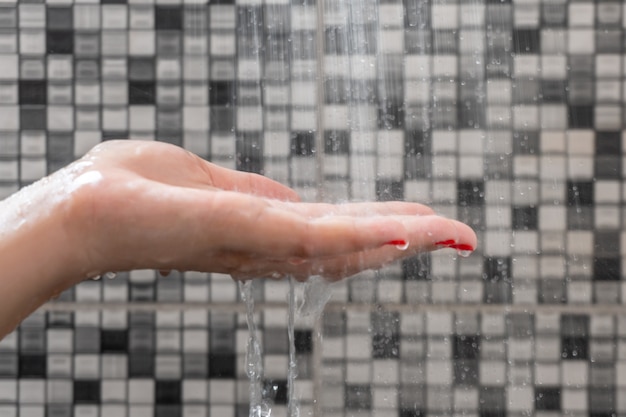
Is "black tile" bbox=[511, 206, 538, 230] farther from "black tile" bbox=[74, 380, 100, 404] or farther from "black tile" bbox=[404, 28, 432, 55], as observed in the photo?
"black tile" bbox=[74, 380, 100, 404]

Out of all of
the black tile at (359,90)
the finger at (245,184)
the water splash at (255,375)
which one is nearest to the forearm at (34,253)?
Answer: the finger at (245,184)

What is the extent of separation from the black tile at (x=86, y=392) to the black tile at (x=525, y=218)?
449mm

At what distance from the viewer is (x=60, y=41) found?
86 cm

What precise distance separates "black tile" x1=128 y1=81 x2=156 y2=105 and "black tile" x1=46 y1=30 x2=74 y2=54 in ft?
0.24

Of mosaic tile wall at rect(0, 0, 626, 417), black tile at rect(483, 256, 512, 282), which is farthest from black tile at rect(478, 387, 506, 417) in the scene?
black tile at rect(483, 256, 512, 282)

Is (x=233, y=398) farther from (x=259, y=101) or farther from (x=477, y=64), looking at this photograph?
(x=477, y=64)

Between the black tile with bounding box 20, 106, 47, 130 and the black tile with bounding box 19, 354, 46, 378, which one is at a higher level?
the black tile with bounding box 20, 106, 47, 130

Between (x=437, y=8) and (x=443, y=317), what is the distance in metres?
0.30

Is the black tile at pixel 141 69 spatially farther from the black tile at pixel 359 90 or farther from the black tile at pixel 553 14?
the black tile at pixel 553 14

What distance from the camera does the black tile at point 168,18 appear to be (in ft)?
2.81

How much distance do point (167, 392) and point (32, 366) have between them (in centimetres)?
14

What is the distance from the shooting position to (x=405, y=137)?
33.0 inches

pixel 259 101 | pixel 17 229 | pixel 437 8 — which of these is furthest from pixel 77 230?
pixel 437 8

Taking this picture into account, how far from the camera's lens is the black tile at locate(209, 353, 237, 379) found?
2.80 feet
